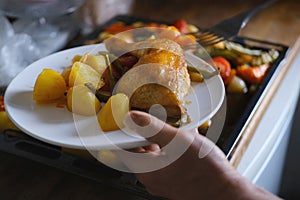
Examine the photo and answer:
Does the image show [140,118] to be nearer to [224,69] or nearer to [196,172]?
[196,172]

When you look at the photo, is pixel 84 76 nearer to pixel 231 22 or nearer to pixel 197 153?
pixel 197 153

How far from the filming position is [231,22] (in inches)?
43.7

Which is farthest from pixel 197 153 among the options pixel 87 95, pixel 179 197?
pixel 87 95

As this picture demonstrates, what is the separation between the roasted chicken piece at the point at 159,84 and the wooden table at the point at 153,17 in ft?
0.51

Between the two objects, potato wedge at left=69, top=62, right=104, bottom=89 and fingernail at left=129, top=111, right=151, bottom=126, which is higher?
fingernail at left=129, top=111, right=151, bottom=126

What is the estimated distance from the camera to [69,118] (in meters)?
0.73

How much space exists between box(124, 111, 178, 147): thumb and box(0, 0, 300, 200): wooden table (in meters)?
0.17

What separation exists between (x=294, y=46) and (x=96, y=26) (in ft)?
1.82

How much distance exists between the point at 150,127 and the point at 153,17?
2.97ft

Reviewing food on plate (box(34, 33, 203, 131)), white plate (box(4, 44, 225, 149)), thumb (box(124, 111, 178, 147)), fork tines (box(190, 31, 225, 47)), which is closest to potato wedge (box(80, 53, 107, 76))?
food on plate (box(34, 33, 203, 131))

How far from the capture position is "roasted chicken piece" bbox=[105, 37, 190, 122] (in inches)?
27.8

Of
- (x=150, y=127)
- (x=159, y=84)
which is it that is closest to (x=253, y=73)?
(x=159, y=84)

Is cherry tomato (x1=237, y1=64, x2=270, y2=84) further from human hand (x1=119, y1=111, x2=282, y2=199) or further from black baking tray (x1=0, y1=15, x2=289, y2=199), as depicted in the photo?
human hand (x1=119, y1=111, x2=282, y2=199)

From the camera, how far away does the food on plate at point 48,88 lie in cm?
76
